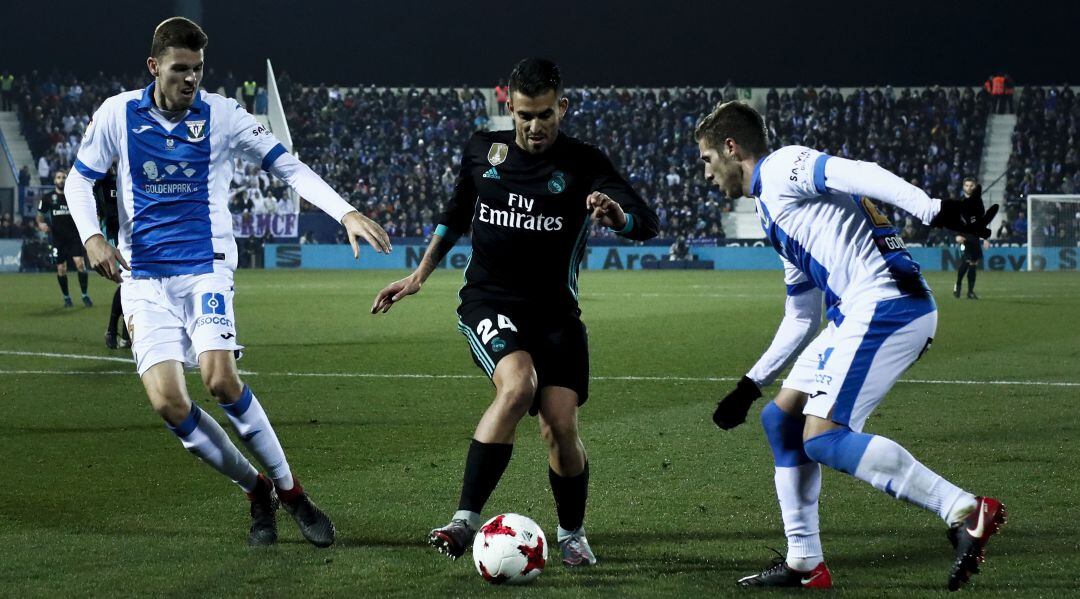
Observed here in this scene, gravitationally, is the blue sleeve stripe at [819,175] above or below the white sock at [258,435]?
above

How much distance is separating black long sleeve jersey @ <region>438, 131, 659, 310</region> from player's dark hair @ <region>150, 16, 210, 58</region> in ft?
4.44

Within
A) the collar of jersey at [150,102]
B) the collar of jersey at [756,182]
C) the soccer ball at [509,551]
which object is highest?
the collar of jersey at [150,102]

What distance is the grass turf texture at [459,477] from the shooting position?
4.62 m

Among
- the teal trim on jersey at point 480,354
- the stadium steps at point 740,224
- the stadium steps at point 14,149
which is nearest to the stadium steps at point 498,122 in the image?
the stadium steps at point 740,224

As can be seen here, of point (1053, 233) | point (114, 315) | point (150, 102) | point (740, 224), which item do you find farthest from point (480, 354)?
point (740, 224)

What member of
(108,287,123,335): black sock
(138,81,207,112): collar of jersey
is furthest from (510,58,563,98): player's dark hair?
(108,287,123,335): black sock

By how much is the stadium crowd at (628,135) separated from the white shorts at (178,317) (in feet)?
108

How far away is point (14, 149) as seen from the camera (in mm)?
41469

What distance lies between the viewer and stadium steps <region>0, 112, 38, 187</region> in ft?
132

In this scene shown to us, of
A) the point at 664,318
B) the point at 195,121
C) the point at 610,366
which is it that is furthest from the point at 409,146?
the point at 195,121

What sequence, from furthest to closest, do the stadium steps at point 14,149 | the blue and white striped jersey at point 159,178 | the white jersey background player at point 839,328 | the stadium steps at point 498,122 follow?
1. the stadium steps at point 498,122
2. the stadium steps at point 14,149
3. the blue and white striped jersey at point 159,178
4. the white jersey background player at point 839,328

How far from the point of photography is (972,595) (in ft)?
14.0

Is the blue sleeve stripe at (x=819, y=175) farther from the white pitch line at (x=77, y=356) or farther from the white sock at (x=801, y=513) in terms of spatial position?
the white pitch line at (x=77, y=356)

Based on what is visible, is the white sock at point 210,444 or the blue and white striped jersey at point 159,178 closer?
the white sock at point 210,444
